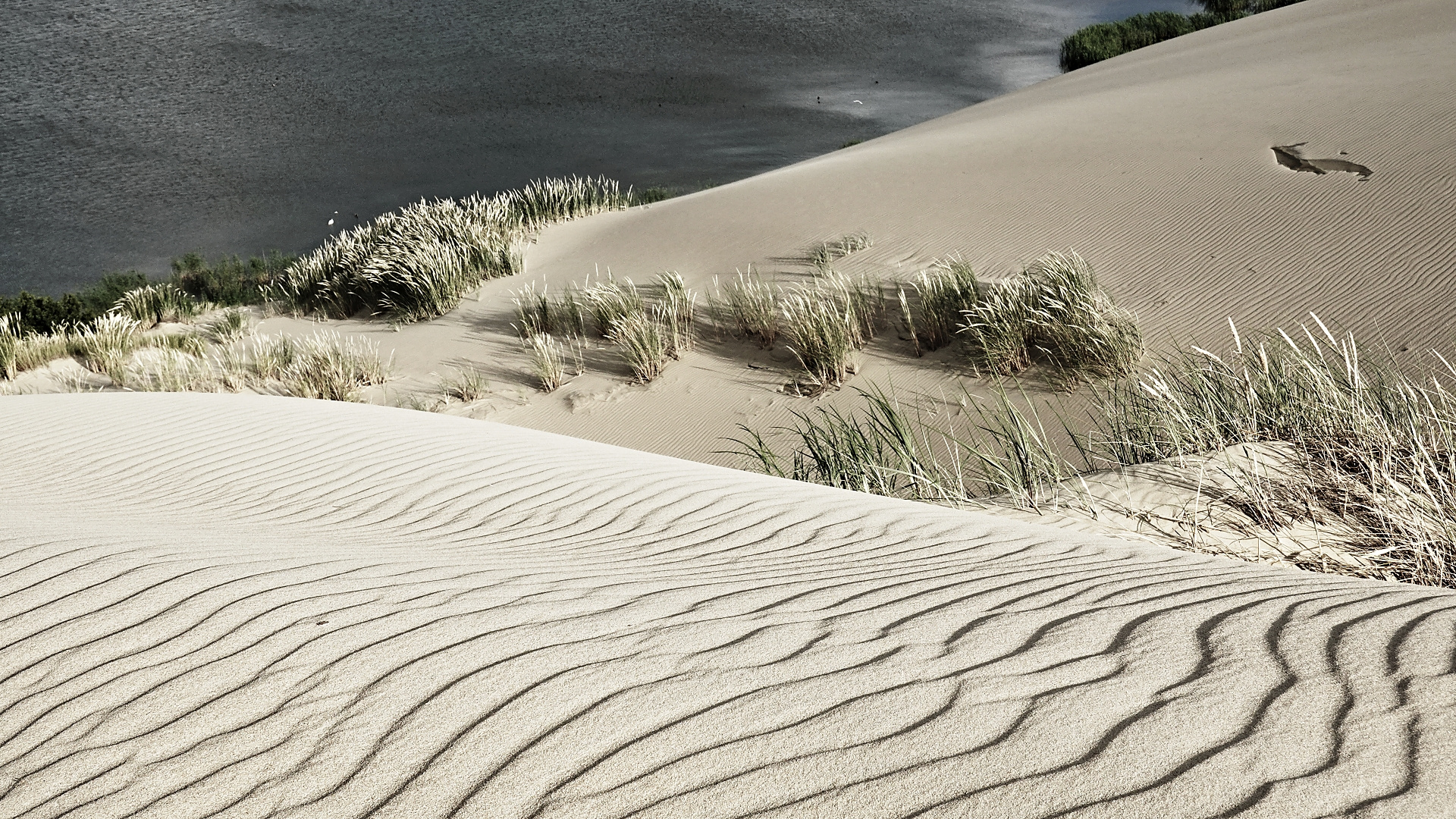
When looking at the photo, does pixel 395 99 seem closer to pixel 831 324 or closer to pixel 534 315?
pixel 534 315

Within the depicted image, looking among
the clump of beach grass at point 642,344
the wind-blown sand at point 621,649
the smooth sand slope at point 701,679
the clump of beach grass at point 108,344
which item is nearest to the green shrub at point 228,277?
the clump of beach grass at point 108,344

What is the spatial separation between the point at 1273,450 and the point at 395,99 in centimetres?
3039

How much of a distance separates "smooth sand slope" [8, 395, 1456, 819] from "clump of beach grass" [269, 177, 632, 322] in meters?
8.98

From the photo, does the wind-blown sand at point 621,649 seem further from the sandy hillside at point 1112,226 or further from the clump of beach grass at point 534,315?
the clump of beach grass at point 534,315

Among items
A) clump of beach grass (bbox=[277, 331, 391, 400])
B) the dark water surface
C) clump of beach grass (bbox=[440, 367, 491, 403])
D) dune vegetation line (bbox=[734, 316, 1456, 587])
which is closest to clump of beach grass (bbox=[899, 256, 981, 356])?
dune vegetation line (bbox=[734, 316, 1456, 587])

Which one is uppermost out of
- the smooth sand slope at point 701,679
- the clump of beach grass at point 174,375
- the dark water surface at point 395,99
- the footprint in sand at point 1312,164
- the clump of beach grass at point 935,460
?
the dark water surface at point 395,99

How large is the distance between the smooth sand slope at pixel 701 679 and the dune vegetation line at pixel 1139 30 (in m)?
34.1

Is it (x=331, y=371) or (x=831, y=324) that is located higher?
(x=831, y=324)

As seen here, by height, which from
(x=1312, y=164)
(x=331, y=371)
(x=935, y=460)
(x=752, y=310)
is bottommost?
(x=935, y=460)

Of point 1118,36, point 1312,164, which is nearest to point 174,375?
point 1312,164

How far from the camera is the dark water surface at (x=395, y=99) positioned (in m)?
23.1

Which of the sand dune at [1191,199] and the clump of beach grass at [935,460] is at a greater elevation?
the sand dune at [1191,199]

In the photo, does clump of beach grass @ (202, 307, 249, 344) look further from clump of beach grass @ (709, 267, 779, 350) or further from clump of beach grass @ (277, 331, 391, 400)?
clump of beach grass @ (709, 267, 779, 350)

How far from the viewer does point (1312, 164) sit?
959 centimetres
